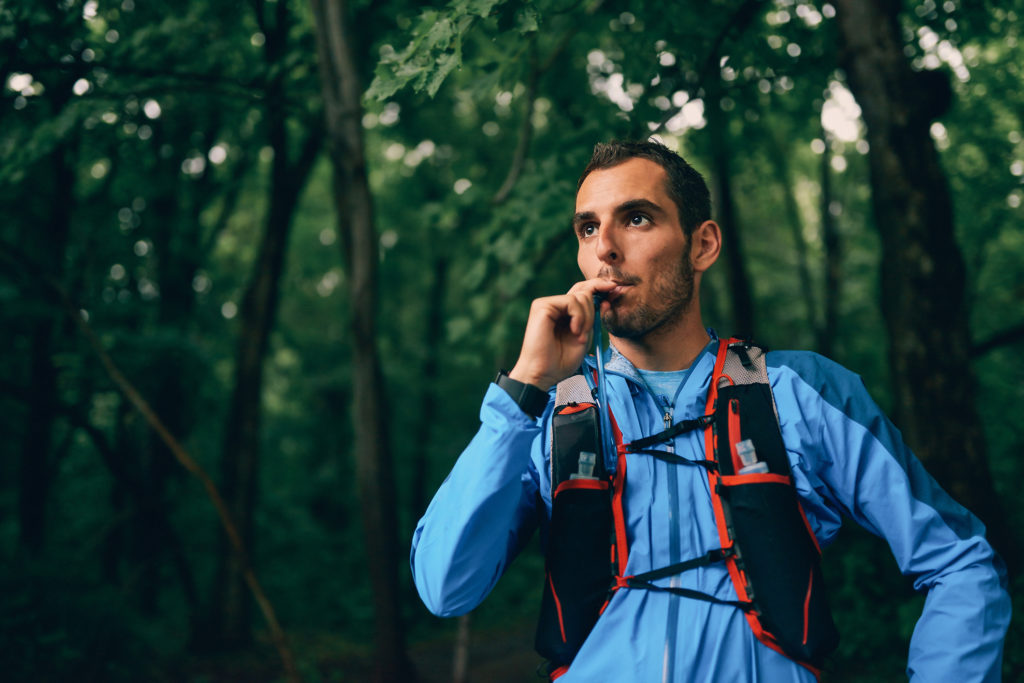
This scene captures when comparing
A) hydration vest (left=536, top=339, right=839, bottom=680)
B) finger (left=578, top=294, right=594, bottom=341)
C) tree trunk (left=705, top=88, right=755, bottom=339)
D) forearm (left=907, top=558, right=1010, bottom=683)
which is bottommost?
forearm (left=907, top=558, right=1010, bottom=683)

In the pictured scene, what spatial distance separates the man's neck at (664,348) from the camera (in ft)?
6.63

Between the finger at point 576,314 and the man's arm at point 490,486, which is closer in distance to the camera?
the man's arm at point 490,486

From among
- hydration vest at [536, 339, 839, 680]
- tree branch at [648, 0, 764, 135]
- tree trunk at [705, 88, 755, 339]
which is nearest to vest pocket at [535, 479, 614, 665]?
hydration vest at [536, 339, 839, 680]

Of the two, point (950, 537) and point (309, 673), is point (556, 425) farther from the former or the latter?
point (309, 673)

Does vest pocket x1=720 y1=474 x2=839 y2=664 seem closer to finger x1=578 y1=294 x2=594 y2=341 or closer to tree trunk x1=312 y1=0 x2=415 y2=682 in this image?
finger x1=578 y1=294 x2=594 y2=341

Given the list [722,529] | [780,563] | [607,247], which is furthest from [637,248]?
[780,563]

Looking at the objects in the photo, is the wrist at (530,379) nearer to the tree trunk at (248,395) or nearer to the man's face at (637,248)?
the man's face at (637,248)

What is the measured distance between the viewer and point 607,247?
1936mm

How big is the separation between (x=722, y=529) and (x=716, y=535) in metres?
0.03

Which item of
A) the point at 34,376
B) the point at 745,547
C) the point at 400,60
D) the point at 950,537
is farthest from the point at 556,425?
the point at 34,376

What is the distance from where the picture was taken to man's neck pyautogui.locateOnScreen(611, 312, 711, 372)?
79.5 inches

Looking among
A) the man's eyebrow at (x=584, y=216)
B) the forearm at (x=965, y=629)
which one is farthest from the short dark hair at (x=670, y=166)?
the forearm at (x=965, y=629)

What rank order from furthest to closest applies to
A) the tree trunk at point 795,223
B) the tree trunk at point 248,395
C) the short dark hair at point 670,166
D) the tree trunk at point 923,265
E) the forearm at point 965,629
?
the tree trunk at point 795,223 < the tree trunk at point 248,395 < the tree trunk at point 923,265 < the short dark hair at point 670,166 < the forearm at point 965,629

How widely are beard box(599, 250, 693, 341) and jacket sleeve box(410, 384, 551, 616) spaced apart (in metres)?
0.42
